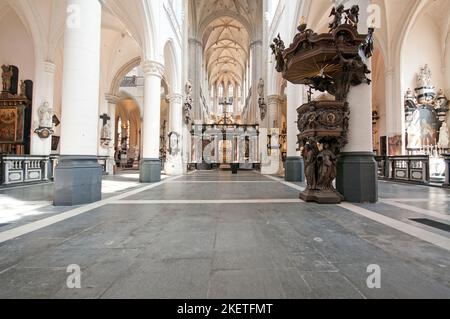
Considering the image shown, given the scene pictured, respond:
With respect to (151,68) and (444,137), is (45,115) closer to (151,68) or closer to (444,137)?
(151,68)

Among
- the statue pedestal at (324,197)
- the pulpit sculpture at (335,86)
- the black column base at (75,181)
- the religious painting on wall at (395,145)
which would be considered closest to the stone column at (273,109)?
the religious painting on wall at (395,145)

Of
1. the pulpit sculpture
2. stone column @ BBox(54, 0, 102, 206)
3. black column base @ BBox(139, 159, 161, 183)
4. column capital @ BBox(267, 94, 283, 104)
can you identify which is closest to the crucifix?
black column base @ BBox(139, 159, 161, 183)

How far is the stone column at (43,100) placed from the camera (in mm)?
10728

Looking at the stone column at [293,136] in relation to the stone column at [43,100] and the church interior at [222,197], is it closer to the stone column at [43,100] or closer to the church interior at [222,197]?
the church interior at [222,197]

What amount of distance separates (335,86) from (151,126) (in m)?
7.19

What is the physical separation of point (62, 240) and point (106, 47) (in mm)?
17054

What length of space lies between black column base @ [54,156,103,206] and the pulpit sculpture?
15.2ft

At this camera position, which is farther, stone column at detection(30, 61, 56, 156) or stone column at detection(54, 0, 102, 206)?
stone column at detection(30, 61, 56, 156)

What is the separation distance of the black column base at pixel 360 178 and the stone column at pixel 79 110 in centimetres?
546

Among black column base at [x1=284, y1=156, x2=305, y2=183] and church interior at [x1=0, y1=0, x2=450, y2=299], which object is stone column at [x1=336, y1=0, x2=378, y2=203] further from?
black column base at [x1=284, y1=156, x2=305, y2=183]

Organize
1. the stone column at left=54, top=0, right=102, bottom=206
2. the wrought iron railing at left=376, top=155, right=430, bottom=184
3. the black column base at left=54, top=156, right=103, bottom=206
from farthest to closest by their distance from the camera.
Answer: the wrought iron railing at left=376, top=155, right=430, bottom=184 < the stone column at left=54, top=0, right=102, bottom=206 < the black column base at left=54, top=156, right=103, bottom=206

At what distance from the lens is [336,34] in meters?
4.75

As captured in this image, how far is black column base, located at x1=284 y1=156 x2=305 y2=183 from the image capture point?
9.94 m

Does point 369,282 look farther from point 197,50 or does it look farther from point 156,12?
point 197,50
